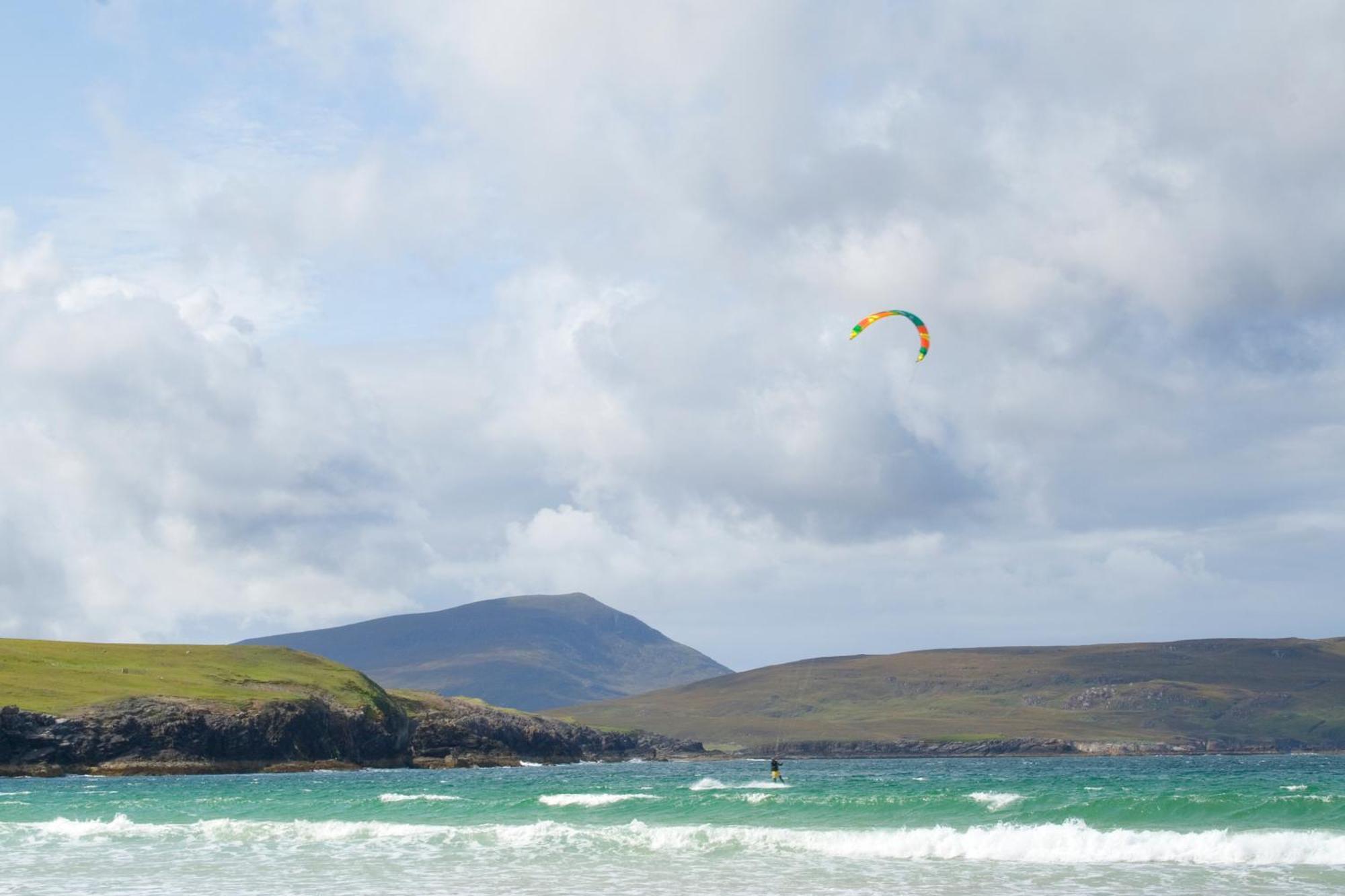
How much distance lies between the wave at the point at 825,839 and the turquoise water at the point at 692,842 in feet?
0.44

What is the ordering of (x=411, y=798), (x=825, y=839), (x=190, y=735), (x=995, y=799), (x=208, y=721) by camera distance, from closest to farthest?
(x=825, y=839) < (x=995, y=799) < (x=411, y=798) < (x=190, y=735) < (x=208, y=721)

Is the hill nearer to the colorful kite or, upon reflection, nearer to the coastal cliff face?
the coastal cliff face

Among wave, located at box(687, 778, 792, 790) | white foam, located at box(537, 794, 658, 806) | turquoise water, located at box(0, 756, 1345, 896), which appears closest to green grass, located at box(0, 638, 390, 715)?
turquoise water, located at box(0, 756, 1345, 896)

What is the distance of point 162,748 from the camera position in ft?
464

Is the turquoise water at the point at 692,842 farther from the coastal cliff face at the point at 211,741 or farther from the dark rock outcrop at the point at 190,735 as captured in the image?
the dark rock outcrop at the point at 190,735

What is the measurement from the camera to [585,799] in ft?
249

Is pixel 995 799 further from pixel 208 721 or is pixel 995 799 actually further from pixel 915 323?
pixel 208 721

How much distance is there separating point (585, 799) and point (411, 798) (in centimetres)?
1071

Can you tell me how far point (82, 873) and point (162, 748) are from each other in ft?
346

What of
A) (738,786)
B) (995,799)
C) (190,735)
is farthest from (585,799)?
(190,735)

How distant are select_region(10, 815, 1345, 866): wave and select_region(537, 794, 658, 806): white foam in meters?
13.6

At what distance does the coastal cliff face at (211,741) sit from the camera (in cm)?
13412

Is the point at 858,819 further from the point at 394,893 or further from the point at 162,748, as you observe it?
the point at 162,748

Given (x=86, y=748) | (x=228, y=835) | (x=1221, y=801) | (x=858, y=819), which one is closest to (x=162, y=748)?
(x=86, y=748)
